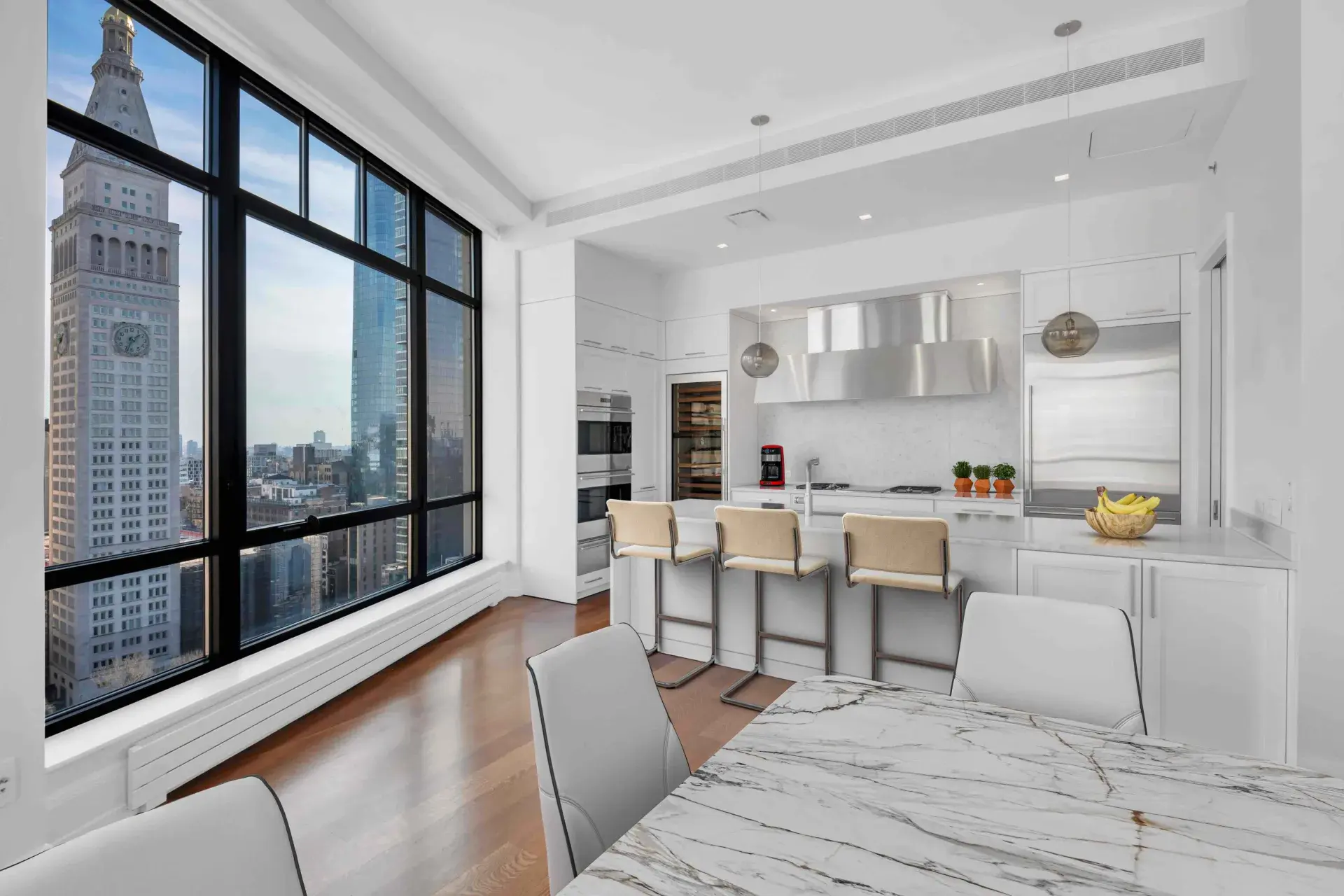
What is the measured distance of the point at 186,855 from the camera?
0.76 m

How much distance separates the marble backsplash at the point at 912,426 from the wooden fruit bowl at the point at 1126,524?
233 centimetres

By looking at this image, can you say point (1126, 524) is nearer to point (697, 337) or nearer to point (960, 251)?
point (960, 251)

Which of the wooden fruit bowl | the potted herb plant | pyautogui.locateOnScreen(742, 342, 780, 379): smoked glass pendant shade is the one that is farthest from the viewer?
the potted herb plant

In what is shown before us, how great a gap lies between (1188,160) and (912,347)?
1.95 m

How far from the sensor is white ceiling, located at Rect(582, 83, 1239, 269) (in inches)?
127

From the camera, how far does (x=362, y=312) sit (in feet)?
12.9

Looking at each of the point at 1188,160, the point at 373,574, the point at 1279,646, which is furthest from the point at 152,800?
the point at 1188,160

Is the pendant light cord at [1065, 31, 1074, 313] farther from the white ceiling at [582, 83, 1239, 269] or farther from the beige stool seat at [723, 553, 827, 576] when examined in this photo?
the beige stool seat at [723, 553, 827, 576]

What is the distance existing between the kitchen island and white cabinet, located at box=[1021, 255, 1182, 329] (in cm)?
180

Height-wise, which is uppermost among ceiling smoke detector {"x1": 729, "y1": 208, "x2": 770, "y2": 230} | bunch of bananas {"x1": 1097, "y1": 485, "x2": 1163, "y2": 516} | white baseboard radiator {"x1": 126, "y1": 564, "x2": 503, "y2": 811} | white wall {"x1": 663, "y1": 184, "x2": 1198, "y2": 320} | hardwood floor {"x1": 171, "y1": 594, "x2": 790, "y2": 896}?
ceiling smoke detector {"x1": 729, "y1": 208, "x2": 770, "y2": 230}

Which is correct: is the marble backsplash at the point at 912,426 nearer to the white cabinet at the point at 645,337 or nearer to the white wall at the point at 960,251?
the white wall at the point at 960,251

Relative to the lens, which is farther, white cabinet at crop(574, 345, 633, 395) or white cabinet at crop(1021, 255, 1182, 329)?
white cabinet at crop(574, 345, 633, 395)

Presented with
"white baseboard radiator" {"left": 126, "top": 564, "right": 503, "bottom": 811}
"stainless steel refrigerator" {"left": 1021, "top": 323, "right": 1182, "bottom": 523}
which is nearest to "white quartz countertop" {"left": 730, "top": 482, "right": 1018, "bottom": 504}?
"stainless steel refrigerator" {"left": 1021, "top": 323, "right": 1182, "bottom": 523}

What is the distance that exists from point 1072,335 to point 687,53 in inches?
94.7
